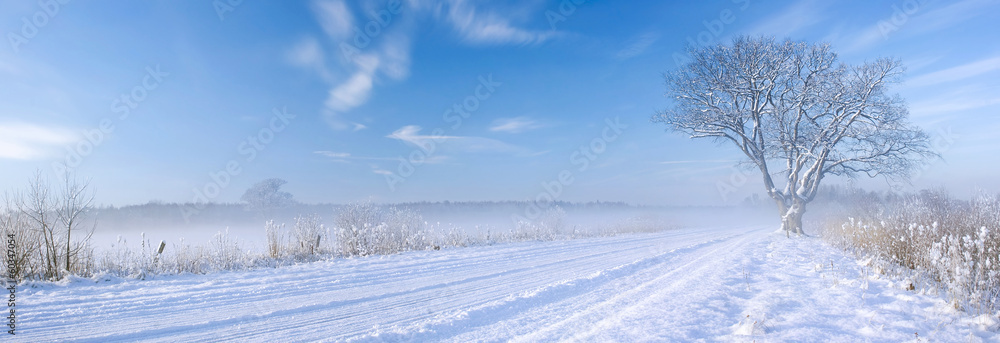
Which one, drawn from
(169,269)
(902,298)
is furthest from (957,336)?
(169,269)

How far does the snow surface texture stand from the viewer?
3.73 meters

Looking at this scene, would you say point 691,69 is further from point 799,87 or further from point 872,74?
point 872,74

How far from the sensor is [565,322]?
161 inches

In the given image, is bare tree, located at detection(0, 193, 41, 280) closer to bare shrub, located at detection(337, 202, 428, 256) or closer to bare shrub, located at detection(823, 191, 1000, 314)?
bare shrub, located at detection(337, 202, 428, 256)

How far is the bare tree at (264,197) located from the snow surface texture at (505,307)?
36.6 m

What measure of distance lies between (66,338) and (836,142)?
2153 cm

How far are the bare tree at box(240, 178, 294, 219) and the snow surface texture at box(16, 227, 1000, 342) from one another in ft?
120

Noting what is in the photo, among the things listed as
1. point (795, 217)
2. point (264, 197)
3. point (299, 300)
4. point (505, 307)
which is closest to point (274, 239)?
point (299, 300)

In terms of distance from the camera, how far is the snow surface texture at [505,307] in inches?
147

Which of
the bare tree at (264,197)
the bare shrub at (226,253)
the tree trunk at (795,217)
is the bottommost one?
the tree trunk at (795,217)

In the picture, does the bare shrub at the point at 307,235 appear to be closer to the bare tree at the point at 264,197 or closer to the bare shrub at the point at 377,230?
the bare shrub at the point at 377,230

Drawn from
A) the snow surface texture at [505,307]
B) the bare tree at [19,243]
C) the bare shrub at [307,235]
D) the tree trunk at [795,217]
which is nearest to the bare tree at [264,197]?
the bare shrub at [307,235]

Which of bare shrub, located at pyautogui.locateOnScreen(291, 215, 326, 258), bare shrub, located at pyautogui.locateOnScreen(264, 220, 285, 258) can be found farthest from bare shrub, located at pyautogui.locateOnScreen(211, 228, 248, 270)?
bare shrub, located at pyautogui.locateOnScreen(291, 215, 326, 258)

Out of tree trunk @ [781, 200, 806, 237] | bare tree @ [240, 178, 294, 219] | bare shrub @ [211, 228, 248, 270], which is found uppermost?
bare tree @ [240, 178, 294, 219]
